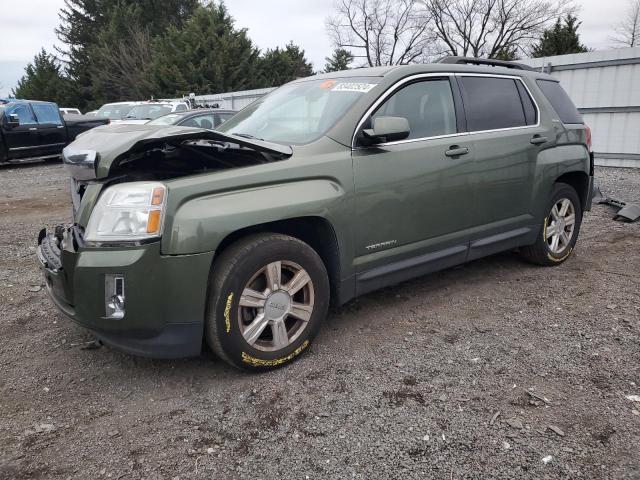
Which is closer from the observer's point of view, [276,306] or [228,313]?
[228,313]

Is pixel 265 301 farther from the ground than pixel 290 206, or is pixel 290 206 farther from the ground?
pixel 290 206

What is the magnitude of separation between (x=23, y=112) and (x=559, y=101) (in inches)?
534

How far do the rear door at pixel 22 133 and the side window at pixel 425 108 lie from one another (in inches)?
498

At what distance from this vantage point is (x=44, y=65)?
155 ft

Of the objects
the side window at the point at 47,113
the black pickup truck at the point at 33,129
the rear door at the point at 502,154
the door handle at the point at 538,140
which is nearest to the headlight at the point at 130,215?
the rear door at the point at 502,154

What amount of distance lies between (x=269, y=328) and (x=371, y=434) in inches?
34.9

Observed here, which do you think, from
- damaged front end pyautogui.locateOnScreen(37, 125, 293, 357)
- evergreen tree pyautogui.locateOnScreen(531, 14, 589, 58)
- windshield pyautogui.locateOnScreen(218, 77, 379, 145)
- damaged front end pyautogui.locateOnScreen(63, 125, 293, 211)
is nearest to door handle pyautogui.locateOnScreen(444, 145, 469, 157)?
windshield pyautogui.locateOnScreen(218, 77, 379, 145)

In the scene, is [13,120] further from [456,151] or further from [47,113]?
[456,151]

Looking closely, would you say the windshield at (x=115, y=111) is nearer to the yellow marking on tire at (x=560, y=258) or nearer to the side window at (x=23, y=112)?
the side window at (x=23, y=112)

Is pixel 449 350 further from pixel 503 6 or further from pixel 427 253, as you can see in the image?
pixel 503 6

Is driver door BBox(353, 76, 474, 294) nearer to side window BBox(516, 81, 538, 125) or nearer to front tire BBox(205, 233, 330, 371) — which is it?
front tire BBox(205, 233, 330, 371)

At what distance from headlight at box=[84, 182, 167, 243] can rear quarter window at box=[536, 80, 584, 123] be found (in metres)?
3.73

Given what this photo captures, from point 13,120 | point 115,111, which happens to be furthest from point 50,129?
point 115,111

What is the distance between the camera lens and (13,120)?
12.9 metres
